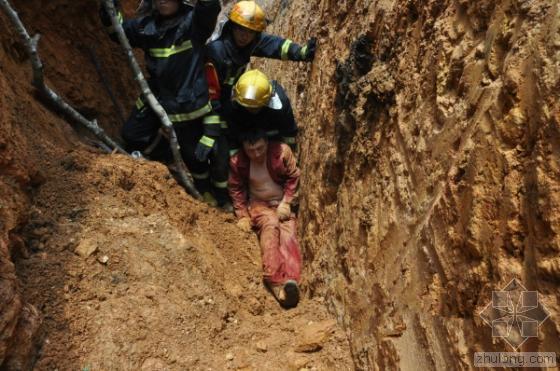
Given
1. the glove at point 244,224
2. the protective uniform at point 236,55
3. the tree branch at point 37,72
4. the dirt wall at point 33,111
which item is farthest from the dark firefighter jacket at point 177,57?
the glove at point 244,224

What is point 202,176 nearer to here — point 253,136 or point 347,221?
point 253,136

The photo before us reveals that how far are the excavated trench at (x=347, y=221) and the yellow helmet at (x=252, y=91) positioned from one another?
1.44 ft

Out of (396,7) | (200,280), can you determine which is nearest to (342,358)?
(200,280)

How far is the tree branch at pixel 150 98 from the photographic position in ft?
12.1

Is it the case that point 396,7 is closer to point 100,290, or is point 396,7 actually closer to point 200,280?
point 200,280

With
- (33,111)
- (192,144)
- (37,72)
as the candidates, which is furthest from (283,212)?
(37,72)

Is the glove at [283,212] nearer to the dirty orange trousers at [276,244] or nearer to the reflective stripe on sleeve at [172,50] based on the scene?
the dirty orange trousers at [276,244]

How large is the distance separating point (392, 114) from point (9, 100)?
2.44m

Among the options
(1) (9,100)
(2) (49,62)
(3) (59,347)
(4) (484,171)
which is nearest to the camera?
(4) (484,171)

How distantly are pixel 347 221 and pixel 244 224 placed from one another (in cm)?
137

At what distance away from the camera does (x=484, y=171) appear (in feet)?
5.86

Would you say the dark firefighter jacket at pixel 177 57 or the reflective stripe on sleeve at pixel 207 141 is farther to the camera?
the reflective stripe on sleeve at pixel 207 141

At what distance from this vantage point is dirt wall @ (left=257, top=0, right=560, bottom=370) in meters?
1.58

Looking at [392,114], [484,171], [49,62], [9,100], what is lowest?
[49,62]
